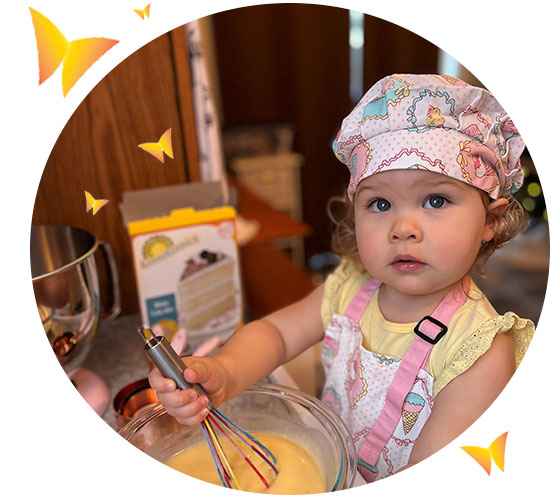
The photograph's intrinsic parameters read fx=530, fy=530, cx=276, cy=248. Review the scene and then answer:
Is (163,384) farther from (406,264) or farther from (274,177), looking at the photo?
(274,177)

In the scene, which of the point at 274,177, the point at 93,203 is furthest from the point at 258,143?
the point at 93,203

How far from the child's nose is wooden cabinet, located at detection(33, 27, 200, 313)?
39 cm

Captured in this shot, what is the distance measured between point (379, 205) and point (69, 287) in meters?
0.35

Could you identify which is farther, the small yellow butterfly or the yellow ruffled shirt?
the small yellow butterfly

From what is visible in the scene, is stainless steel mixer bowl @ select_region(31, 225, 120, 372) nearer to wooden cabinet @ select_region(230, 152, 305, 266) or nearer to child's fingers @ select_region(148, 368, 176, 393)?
child's fingers @ select_region(148, 368, 176, 393)

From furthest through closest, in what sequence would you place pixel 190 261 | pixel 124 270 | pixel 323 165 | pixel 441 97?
1. pixel 323 165
2. pixel 124 270
3. pixel 190 261
4. pixel 441 97

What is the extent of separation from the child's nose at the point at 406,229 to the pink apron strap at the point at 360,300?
169 millimetres

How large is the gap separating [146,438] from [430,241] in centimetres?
31

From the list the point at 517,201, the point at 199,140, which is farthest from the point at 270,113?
the point at 517,201

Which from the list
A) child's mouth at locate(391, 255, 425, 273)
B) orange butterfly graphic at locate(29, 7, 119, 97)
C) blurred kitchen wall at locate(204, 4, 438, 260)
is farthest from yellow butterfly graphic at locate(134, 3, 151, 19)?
blurred kitchen wall at locate(204, 4, 438, 260)

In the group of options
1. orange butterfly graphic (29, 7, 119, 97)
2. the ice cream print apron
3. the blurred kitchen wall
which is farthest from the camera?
the blurred kitchen wall

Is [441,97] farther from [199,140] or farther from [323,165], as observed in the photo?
[323,165]

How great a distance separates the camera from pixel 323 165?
2.70m

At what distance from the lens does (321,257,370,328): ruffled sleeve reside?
2.08 feet
